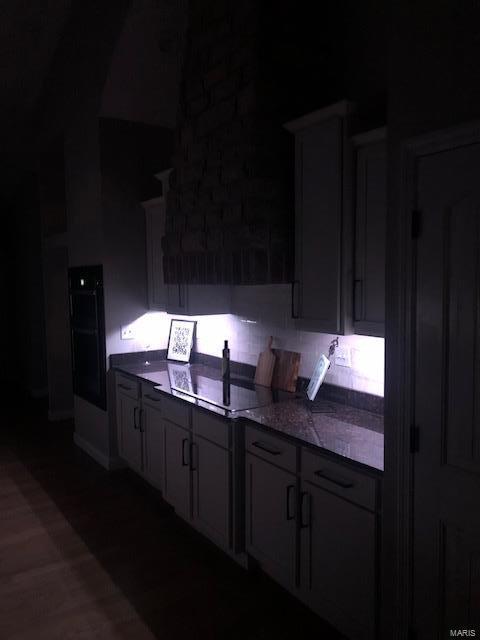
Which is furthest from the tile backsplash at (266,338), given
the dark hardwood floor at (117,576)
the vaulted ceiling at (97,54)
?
the vaulted ceiling at (97,54)

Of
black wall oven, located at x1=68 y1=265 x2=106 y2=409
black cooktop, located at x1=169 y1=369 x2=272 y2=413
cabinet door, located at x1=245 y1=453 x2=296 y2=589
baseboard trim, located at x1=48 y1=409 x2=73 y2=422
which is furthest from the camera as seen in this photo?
baseboard trim, located at x1=48 y1=409 x2=73 y2=422

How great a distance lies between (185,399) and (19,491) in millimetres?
1817

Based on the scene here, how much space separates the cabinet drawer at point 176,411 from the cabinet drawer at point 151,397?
0.12m

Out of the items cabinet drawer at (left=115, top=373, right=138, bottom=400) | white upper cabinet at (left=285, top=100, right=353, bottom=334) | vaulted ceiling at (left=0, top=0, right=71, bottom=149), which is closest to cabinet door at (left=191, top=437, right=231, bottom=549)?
white upper cabinet at (left=285, top=100, right=353, bottom=334)

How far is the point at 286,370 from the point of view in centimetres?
330

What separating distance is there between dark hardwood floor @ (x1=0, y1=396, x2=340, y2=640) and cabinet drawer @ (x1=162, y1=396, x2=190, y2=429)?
0.72m

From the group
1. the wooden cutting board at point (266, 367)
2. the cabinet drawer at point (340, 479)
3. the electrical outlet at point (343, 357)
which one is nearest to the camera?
the cabinet drawer at point (340, 479)

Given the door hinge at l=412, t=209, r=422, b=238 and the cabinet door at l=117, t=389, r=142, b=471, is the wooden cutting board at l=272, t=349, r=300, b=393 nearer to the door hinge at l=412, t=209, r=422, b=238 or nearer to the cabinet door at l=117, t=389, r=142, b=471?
the cabinet door at l=117, t=389, r=142, b=471

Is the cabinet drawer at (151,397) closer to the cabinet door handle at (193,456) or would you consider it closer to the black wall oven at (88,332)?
the cabinet door handle at (193,456)

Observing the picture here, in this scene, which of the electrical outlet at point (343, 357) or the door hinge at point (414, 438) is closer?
the door hinge at point (414, 438)

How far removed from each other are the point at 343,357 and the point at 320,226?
2.58 ft

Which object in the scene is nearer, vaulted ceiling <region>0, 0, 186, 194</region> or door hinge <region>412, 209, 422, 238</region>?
door hinge <region>412, 209, 422, 238</region>

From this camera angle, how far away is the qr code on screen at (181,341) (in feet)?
14.2

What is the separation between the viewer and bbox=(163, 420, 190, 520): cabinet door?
313 centimetres
